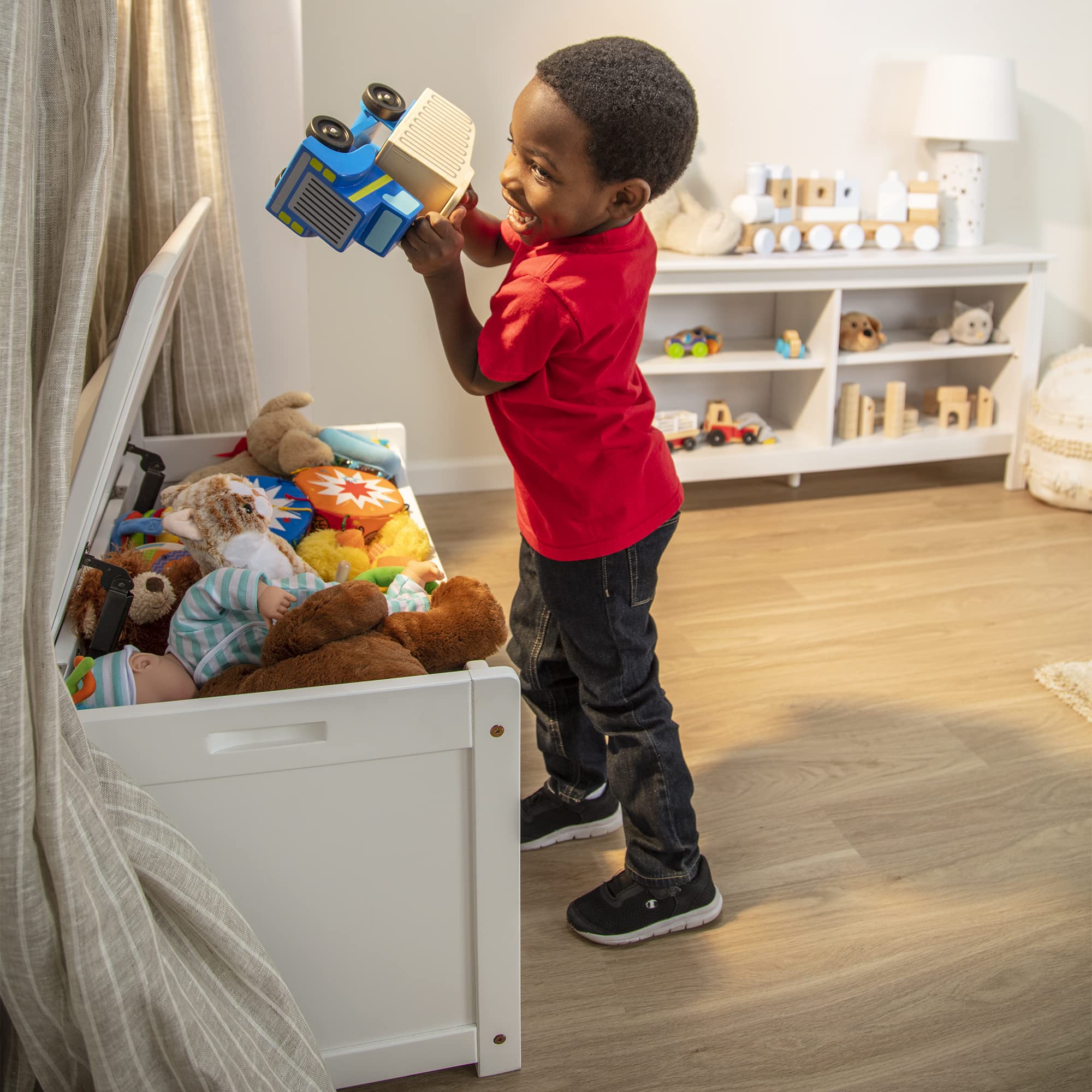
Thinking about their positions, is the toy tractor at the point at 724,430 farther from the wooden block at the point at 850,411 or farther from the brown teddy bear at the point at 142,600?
the brown teddy bear at the point at 142,600

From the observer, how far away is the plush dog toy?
58.5 inches

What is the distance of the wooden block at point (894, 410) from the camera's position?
8.51 feet

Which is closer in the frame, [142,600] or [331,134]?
[331,134]

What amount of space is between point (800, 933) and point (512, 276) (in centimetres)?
81

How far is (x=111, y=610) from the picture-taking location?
1011 millimetres

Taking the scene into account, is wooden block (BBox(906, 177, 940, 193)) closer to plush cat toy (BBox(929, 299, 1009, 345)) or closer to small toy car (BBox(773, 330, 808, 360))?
plush cat toy (BBox(929, 299, 1009, 345))

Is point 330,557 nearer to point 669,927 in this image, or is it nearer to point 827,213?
point 669,927

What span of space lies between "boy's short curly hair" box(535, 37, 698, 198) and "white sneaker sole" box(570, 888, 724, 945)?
0.81 metres

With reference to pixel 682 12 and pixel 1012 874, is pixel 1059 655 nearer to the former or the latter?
pixel 1012 874

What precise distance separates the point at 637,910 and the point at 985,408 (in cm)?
201

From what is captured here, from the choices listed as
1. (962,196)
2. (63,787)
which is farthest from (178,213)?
(962,196)

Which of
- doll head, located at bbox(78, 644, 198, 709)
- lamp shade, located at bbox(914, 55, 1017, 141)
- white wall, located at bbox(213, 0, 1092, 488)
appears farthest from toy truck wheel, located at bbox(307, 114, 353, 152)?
lamp shade, located at bbox(914, 55, 1017, 141)

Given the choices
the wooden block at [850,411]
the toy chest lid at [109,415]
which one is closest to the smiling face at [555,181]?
the toy chest lid at [109,415]

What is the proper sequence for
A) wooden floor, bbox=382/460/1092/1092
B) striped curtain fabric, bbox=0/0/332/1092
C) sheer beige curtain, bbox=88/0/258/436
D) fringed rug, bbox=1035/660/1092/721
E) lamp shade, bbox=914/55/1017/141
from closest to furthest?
striped curtain fabric, bbox=0/0/332/1092 → wooden floor, bbox=382/460/1092/1092 → sheer beige curtain, bbox=88/0/258/436 → fringed rug, bbox=1035/660/1092/721 → lamp shade, bbox=914/55/1017/141
